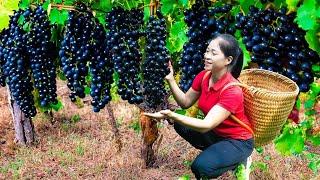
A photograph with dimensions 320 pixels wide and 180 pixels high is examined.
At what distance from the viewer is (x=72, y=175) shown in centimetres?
621

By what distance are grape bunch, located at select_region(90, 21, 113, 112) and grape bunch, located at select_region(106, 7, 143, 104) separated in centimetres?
19

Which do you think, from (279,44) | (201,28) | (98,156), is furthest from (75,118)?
(279,44)

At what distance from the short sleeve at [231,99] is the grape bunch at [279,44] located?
274 mm

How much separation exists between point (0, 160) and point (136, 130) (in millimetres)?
2056

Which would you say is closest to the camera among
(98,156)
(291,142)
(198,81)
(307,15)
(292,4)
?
(307,15)

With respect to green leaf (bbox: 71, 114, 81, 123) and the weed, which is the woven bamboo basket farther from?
green leaf (bbox: 71, 114, 81, 123)

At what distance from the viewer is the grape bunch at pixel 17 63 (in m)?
4.69

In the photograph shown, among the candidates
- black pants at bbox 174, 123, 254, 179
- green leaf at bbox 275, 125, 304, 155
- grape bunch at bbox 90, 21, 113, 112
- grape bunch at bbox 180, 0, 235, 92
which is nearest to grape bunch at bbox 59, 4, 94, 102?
grape bunch at bbox 90, 21, 113, 112

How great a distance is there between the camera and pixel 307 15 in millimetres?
2809

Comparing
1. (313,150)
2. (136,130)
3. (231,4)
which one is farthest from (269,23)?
(136,130)

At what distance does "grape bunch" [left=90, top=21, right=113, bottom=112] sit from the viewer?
4.07m

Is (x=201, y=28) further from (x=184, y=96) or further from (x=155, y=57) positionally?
(x=184, y=96)

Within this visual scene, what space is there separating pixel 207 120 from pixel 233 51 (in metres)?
0.47

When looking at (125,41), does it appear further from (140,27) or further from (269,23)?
(269,23)
